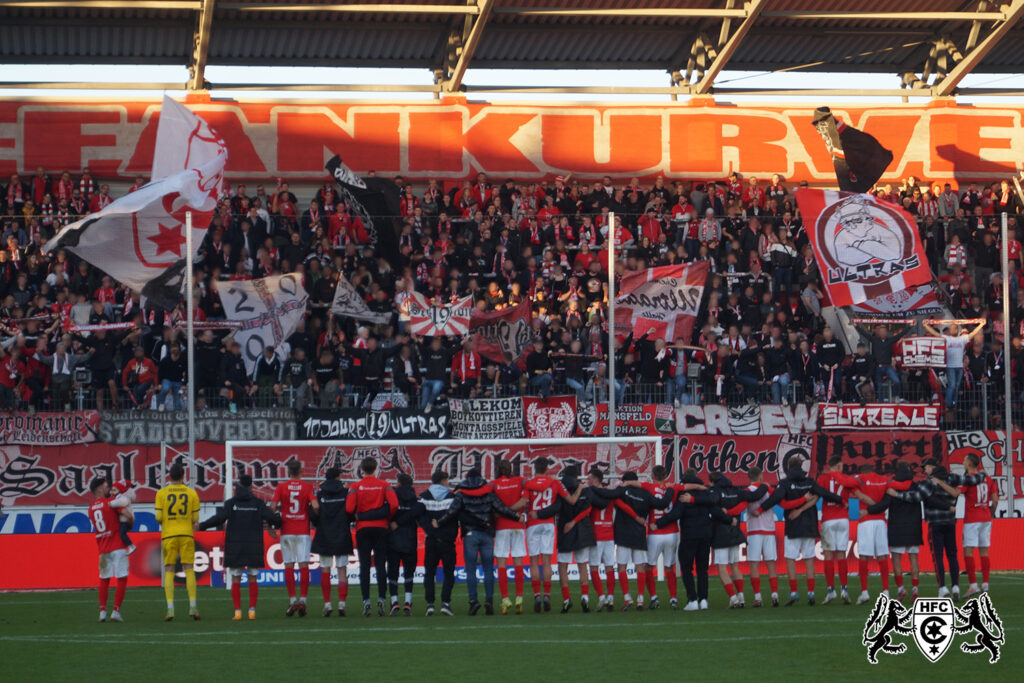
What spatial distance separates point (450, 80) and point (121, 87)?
8201 millimetres

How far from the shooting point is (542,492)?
17.5m

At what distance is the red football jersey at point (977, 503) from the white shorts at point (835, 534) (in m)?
1.64

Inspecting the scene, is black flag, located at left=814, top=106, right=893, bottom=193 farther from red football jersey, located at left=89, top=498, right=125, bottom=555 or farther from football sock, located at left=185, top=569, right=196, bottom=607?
red football jersey, located at left=89, top=498, right=125, bottom=555

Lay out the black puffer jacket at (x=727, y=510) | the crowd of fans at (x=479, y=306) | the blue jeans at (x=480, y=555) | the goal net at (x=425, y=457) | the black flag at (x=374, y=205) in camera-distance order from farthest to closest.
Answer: the black flag at (x=374, y=205) → the crowd of fans at (x=479, y=306) → the goal net at (x=425, y=457) → the black puffer jacket at (x=727, y=510) → the blue jeans at (x=480, y=555)

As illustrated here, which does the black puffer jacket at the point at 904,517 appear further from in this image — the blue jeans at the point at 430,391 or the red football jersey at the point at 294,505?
the blue jeans at the point at 430,391

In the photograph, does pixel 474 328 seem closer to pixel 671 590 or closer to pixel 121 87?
pixel 671 590

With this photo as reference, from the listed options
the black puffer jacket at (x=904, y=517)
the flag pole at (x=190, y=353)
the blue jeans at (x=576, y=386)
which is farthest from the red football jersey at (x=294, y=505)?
the blue jeans at (x=576, y=386)

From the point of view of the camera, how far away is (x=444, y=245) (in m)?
29.0

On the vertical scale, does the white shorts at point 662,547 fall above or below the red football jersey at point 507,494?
below

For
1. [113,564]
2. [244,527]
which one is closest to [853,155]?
[244,527]

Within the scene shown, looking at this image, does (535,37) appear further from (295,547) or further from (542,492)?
(295,547)

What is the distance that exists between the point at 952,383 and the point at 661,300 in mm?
5884

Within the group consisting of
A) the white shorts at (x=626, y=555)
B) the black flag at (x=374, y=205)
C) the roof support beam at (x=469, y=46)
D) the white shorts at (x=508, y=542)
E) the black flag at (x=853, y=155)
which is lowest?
the white shorts at (x=626, y=555)
